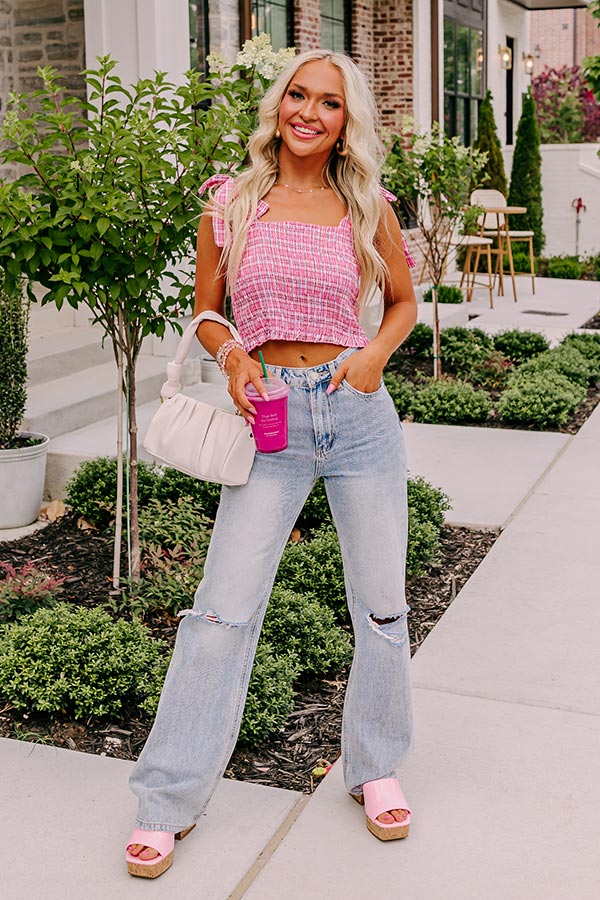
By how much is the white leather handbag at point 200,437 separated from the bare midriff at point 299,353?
0.29ft

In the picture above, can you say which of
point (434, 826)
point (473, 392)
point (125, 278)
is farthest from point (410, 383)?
point (434, 826)

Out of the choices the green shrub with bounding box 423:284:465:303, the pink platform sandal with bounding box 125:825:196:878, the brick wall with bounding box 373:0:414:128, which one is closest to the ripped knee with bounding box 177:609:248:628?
the pink platform sandal with bounding box 125:825:196:878

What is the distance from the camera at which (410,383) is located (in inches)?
326

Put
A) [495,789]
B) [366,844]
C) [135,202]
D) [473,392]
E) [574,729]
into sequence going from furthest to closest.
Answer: [473,392] < [135,202] < [574,729] < [495,789] < [366,844]

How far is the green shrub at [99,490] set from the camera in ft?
17.1

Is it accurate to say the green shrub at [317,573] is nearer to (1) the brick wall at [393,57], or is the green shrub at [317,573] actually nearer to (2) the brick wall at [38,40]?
(2) the brick wall at [38,40]

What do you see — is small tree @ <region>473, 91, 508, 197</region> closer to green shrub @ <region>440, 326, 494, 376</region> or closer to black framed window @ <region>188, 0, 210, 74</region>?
black framed window @ <region>188, 0, 210, 74</region>

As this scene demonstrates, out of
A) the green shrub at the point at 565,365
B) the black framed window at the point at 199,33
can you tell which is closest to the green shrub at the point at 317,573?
the green shrub at the point at 565,365

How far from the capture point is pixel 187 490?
17.3 ft

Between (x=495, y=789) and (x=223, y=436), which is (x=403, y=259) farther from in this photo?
(x=495, y=789)

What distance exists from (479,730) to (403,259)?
4.77 ft

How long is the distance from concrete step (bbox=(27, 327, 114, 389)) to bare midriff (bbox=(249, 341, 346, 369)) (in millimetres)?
4437

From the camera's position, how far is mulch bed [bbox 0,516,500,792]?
10.8ft

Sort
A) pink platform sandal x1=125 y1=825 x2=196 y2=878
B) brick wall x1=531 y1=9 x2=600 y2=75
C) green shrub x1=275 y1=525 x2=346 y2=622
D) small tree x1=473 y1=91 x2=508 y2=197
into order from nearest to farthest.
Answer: pink platform sandal x1=125 y1=825 x2=196 y2=878, green shrub x1=275 y1=525 x2=346 y2=622, small tree x1=473 y1=91 x2=508 y2=197, brick wall x1=531 y1=9 x2=600 y2=75
